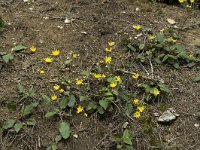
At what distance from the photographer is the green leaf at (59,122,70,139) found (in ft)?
12.5

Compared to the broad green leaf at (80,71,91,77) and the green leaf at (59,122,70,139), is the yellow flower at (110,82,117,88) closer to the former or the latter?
the broad green leaf at (80,71,91,77)

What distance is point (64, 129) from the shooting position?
12.7ft

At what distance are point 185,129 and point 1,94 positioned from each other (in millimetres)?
1845

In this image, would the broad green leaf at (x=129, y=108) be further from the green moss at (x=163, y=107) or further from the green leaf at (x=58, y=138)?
the green leaf at (x=58, y=138)

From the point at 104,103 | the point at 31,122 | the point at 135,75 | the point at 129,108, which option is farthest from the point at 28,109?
the point at 135,75

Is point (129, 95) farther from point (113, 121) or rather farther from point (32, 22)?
point (32, 22)

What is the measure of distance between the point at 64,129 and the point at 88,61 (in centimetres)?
92

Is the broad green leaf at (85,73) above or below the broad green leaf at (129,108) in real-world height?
above

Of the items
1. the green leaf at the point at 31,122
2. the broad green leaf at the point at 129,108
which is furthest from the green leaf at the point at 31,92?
the broad green leaf at the point at 129,108

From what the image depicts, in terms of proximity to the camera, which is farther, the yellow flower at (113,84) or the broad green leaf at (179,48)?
the broad green leaf at (179,48)

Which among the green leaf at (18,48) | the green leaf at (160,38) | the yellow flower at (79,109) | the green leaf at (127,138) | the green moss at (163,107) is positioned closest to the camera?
the green leaf at (127,138)

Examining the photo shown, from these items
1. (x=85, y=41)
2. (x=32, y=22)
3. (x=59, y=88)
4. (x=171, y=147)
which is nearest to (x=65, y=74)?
(x=59, y=88)

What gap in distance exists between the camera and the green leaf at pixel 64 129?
3.82m

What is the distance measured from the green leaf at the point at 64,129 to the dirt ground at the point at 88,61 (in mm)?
73
